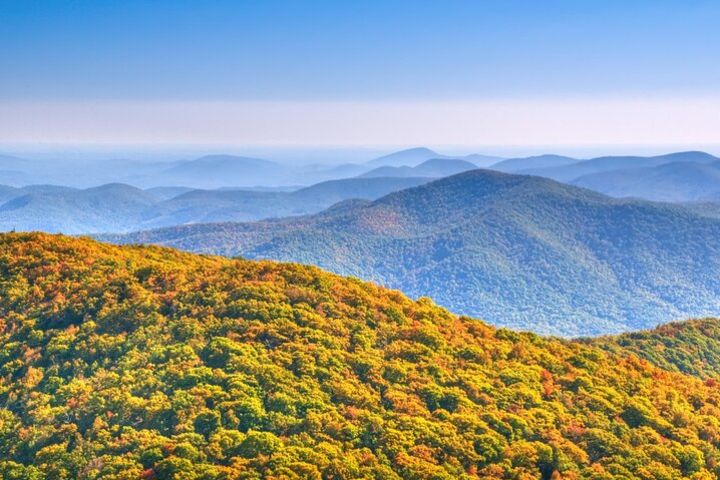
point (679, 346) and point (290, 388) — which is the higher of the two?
point (290, 388)

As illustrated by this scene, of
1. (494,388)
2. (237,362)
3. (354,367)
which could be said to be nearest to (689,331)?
(494,388)

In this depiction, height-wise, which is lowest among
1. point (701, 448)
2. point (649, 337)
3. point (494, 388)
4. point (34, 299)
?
point (649, 337)

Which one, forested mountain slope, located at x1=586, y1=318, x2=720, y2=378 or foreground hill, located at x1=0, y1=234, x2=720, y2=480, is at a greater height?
foreground hill, located at x1=0, y1=234, x2=720, y2=480

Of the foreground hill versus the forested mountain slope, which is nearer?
the foreground hill

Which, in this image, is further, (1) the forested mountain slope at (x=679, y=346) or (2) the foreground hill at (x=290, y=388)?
(1) the forested mountain slope at (x=679, y=346)

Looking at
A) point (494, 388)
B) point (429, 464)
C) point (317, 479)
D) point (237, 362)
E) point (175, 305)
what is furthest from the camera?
point (175, 305)

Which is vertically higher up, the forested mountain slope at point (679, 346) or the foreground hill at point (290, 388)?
the foreground hill at point (290, 388)

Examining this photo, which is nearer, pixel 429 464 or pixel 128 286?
pixel 429 464

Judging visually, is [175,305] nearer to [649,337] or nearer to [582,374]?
[582,374]
